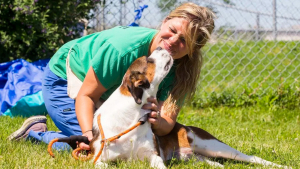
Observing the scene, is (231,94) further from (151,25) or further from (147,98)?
(147,98)

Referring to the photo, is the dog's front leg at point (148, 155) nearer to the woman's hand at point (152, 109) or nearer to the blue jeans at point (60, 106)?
the woman's hand at point (152, 109)

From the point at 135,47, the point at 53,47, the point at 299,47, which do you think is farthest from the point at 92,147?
the point at 299,47

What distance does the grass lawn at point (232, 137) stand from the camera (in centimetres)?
315

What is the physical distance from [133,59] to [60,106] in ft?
3.40

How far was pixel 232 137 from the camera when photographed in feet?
15.5

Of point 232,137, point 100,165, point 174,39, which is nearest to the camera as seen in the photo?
point 100,165

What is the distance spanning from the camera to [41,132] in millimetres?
4203

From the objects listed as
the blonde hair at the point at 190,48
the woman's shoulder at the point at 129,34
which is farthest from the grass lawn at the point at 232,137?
the woman's shoulder at the point at 129,34

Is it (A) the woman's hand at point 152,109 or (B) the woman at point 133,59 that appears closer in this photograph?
(A) the woman's hand at point 152,109

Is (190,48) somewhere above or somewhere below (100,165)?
above

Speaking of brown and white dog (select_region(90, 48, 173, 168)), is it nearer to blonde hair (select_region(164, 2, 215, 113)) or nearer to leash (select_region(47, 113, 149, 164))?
leash (select_region(47, 113, 149, 164))

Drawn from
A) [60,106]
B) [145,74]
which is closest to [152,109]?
[145,74]

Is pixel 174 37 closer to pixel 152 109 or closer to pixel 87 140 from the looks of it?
pixel 152 109

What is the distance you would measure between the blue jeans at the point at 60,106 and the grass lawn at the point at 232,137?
1.23 ft
